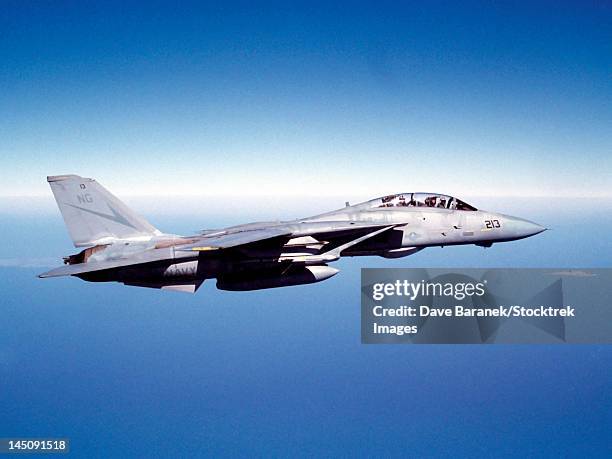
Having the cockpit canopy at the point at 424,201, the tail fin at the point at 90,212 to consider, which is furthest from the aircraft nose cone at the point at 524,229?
the tail fin at the point at 90,212

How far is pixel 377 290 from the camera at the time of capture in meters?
11.7

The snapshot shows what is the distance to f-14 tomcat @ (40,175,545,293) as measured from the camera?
11.7m

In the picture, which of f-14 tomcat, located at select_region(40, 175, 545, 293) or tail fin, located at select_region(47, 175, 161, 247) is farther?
tail fin, located at select_region(47, 175, 161, 247)

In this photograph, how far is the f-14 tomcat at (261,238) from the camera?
11.7 metres

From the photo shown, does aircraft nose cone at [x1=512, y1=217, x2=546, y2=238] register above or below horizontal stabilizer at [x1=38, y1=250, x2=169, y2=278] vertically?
above

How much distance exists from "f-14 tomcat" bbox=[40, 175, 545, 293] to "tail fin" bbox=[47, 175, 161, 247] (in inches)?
0.9

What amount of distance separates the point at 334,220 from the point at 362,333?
2985 mm

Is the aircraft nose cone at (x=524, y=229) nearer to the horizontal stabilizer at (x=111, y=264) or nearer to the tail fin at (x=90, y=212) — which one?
the horizontal stabilizer at (x=111, y=264)

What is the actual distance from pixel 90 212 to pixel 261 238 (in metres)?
4.75

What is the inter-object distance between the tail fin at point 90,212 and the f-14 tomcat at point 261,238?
0.08 ft

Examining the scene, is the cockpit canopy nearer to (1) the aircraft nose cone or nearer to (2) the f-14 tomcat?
(2) the f-14 tomcat

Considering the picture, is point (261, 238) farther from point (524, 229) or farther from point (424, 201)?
point (524, 229)

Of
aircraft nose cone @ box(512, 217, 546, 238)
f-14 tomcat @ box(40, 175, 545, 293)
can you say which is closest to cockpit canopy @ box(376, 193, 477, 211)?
f-14 tomcat @ box(40, 175, 545, 293)

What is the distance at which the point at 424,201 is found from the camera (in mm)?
13203
